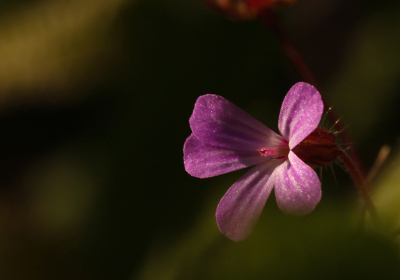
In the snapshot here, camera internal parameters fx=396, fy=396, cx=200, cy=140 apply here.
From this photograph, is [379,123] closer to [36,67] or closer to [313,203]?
[313,203]

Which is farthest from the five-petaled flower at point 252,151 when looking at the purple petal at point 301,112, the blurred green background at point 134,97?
the blurred green background at point 134,97

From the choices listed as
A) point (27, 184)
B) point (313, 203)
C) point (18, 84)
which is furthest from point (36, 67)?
point (313, 203)

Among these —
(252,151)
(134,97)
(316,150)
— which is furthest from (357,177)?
(134,97)

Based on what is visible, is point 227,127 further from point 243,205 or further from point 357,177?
point 357,177

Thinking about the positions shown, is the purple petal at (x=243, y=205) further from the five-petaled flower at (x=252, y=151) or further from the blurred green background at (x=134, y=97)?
the blurred green background at (x=134, y=97)

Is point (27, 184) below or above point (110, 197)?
above

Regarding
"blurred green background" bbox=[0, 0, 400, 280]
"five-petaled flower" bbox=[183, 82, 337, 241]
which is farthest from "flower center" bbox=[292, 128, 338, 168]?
"blurred green background" bbox=[0, 0, 400, 280]
